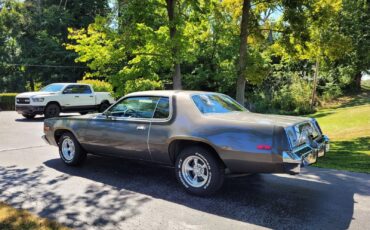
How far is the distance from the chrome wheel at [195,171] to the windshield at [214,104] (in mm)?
785

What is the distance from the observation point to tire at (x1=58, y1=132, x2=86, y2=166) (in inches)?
257

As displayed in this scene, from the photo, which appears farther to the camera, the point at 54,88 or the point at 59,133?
the point at 54,88

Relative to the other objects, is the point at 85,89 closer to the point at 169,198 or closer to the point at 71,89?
the point at 71,89

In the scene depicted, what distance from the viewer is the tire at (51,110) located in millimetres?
15545

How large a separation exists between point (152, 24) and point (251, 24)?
3714mm

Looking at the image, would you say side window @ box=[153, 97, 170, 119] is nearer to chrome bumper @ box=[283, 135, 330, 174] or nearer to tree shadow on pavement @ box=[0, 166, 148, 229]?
tree shadow on pavement @ box=[0, 166, 148, 229]

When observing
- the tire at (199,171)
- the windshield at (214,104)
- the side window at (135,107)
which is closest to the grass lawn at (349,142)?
the windshield at (214,104)

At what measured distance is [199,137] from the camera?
15.9 ft

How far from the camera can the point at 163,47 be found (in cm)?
1000

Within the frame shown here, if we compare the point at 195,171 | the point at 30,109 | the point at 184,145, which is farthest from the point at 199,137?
the point at 30,109

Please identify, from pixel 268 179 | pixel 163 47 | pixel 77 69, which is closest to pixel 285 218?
pixel 268 179

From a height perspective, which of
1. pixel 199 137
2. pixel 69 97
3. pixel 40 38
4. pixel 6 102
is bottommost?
pixel 199 137

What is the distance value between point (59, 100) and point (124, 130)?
11.6 meters

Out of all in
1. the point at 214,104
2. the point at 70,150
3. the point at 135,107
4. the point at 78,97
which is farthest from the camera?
the point at 78,97
